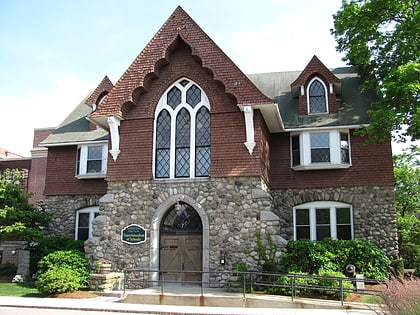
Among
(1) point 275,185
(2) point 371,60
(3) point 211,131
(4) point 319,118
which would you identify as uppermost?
(2) point 371,60

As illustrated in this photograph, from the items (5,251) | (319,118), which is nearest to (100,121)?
(319,118)

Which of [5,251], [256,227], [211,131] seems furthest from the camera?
[5,251]

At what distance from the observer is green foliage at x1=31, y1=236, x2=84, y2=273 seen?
813 inches

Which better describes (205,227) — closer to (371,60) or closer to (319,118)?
(319,118)

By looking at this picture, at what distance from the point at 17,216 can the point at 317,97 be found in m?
15.3

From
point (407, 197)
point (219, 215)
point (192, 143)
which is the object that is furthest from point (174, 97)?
point (407, 197)

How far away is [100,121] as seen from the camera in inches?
Answer: 753

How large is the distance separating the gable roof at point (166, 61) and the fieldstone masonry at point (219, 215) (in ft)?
11.4

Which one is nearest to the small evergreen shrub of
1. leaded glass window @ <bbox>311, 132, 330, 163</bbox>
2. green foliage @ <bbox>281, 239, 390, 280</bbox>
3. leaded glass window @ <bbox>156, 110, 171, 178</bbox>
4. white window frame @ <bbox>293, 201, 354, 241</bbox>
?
leaded glass window @ <bbox>156, 110, 171, 178</bbox>

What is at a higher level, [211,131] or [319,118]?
[319,118]

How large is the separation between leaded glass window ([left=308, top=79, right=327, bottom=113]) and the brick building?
A: 5 cm

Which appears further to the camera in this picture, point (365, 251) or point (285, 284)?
point (365, 251)

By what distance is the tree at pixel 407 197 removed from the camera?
82.4ft

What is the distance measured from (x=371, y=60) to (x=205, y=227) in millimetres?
10453
